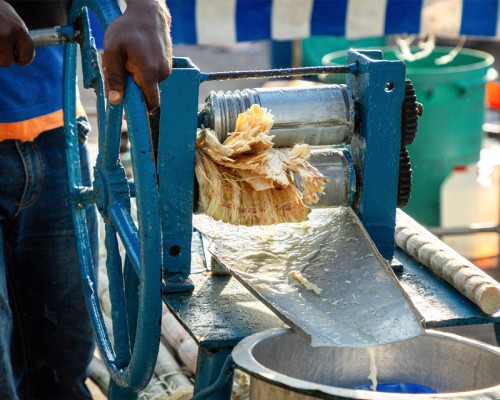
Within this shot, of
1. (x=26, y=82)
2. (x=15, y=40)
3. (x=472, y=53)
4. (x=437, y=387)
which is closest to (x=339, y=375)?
(x=437, y=387)

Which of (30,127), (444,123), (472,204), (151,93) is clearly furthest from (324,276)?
(472,204)

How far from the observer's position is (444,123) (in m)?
4.22

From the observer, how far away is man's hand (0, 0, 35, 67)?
154cm

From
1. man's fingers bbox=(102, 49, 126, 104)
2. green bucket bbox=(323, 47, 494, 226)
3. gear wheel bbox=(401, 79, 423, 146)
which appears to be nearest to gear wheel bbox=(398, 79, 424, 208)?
gear wheel bbox=(401, 79, 423, 146)

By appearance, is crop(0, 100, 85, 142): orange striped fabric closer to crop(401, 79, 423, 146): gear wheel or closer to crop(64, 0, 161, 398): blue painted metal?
crop(64, 0, 161, 398): blue painted metal

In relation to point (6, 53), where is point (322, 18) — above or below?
below

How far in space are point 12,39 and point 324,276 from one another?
0.80m

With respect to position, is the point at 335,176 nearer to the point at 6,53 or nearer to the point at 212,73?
the point at 212,73

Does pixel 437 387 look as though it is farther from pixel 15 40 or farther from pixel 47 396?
pixel 47 396

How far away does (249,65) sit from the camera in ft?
33.8

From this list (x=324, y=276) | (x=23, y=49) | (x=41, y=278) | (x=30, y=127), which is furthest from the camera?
(x=41, y=278)

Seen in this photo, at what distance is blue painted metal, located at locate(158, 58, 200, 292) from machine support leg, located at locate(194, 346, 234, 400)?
0.78ft

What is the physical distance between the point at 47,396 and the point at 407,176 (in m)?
1.43

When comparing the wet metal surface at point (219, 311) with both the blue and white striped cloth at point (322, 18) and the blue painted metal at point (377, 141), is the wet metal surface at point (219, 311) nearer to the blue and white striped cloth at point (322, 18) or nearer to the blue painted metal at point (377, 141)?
the blue painted metal at point (377, 141)
